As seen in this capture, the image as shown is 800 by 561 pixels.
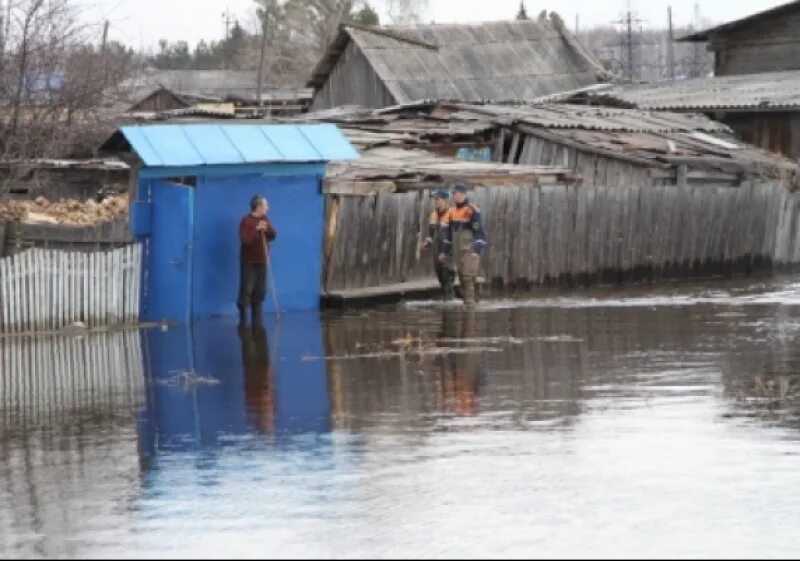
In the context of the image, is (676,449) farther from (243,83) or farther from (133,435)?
(243,83)

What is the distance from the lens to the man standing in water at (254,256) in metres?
20.4

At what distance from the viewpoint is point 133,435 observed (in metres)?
12.5

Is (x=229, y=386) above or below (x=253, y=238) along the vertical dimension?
below

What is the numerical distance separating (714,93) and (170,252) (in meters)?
23.3

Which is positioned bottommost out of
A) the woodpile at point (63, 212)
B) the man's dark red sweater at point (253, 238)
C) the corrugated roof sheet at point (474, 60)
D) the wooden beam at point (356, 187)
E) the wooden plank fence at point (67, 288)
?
the wooden plank fence at point (67, 288)

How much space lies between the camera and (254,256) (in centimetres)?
2045

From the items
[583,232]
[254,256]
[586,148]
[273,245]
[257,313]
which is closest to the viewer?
[254,256]

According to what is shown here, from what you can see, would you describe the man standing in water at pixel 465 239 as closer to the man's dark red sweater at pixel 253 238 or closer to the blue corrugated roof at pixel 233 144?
the blue corrugated roof at pixel 233 144

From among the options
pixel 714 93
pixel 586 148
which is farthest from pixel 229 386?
pixel 714 93

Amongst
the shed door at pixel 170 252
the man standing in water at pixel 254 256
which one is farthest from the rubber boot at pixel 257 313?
the shed door at pixel 170 252

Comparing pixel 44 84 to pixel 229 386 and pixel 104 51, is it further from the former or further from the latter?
pixel 229 386

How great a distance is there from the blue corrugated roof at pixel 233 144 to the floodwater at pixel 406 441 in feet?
6.40

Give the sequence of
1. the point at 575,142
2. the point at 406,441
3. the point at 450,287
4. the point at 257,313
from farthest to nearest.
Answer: the point at 575,142
the point at 450,287
the point at 257,313
the point at 406,441

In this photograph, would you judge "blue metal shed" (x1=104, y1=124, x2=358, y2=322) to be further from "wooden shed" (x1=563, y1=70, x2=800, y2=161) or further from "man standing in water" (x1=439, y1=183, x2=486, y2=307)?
"wooden shed" (x1=563, y1=70, x2=800, y2=161)
